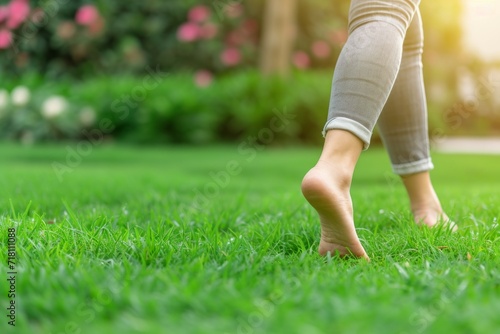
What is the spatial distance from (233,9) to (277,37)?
1.59m

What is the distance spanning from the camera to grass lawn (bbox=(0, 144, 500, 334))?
112 centimetres

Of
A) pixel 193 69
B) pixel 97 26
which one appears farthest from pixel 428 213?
pixel 97 26

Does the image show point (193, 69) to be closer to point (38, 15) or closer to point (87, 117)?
point (38, 15)

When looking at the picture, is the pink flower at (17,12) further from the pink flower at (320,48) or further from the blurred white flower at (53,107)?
the pink flower at (320,48)

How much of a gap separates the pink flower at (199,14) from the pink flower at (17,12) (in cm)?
219

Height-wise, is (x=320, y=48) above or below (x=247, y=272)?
below

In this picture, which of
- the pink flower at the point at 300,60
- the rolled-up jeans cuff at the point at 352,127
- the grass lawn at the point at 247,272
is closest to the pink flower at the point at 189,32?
the pink flower at the point at 300,60

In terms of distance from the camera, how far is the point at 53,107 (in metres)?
7.15

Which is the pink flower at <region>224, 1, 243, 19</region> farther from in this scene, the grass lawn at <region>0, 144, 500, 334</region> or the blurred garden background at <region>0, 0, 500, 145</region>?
the grass lawn at <region>0, 144, 500, 334</region>

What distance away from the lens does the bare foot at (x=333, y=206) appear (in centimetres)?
153

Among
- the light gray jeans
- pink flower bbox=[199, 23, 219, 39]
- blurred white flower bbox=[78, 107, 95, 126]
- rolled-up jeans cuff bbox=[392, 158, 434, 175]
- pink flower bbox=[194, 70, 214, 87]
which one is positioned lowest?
blurred white flower bbox=[78, 107, 95, 126]

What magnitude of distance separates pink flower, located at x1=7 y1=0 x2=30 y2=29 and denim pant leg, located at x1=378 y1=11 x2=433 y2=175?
25.3ft

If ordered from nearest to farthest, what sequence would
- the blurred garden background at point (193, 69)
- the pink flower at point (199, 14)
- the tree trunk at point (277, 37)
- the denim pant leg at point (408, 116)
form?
the denim pant leg at point (408, 116) → the blurred garden background at point (193, 69) → the tree trunk at point (277, 37) → the pink flower at point (199, 14)

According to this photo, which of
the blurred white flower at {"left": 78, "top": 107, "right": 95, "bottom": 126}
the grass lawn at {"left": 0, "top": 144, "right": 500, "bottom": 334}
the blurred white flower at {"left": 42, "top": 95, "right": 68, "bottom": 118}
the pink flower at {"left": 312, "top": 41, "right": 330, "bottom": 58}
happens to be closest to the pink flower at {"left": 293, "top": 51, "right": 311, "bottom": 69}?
the pink flower at {"left": 312, "top": 41, "right": 330, "bottom": 58}
